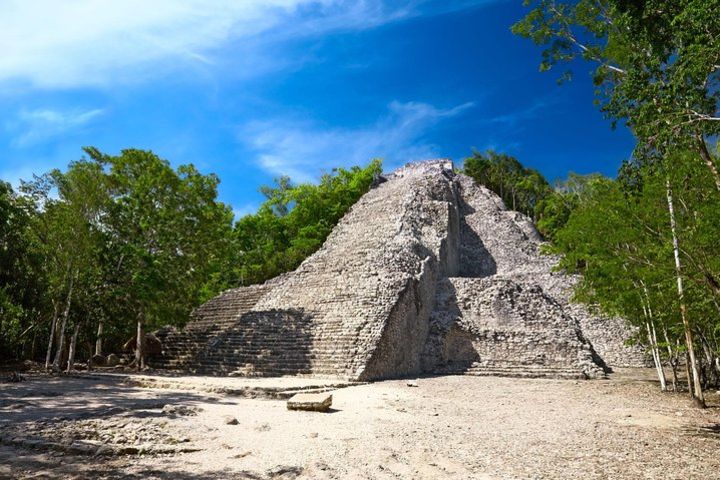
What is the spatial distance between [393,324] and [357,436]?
9254mm

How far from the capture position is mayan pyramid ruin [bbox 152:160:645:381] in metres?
15.2

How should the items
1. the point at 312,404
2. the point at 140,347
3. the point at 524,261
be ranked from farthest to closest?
the point at 524,261 < the point at 140,347 < the point at 312,404

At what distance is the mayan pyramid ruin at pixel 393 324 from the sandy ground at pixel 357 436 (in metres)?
4.63

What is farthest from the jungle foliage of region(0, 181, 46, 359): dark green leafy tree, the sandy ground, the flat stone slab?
the flat stone slab

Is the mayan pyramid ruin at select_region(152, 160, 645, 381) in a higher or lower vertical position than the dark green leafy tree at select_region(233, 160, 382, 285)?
lower

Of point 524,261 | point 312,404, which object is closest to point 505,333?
point 312,404

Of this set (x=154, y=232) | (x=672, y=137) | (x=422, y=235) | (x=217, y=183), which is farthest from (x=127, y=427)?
(x=422, y=235)

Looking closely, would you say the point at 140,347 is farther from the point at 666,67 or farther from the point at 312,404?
the point at 666,67

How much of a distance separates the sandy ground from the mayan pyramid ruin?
4.63m

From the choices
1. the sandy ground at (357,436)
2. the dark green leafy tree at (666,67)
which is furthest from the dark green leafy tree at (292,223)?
the dark green leafy tree at (666,67)

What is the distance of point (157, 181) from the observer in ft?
58.5

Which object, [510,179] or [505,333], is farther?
[510,179]

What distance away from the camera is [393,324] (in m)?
15.6

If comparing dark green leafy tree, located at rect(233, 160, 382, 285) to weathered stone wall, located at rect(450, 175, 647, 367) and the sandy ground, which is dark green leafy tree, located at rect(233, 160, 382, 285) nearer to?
weathered stone wall, located at rect(450, 175, 647, 367)
